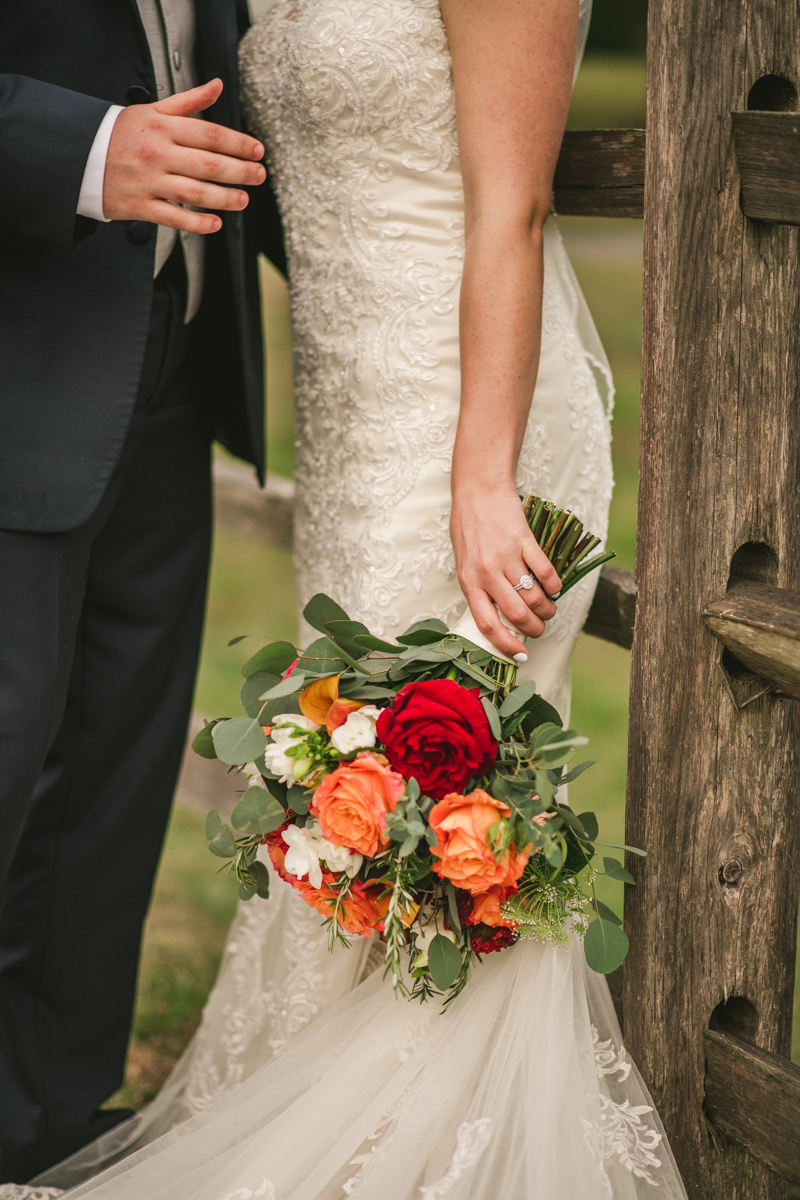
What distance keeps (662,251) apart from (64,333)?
89 cm

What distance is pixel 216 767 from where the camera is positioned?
10.2ft

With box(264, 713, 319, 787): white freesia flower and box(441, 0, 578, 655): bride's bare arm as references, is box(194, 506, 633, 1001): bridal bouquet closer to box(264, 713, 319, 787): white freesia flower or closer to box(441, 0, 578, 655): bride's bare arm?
box(264, 713, 319, 787): white freesia flower

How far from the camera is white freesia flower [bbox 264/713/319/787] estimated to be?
1.24 meters

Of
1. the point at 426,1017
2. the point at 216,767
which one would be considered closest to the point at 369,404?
the point at 426,1017

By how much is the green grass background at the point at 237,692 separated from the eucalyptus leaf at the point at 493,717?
1.66 metres

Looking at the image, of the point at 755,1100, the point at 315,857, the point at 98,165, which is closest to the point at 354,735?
the point at 315,857

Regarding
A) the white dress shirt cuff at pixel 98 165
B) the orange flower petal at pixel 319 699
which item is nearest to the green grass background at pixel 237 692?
the orange flower petal at pixel 319 699

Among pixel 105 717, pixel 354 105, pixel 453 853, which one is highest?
pixel 354 105

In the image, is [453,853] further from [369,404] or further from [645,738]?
[369,404]

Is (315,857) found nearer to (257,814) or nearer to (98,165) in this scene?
(257,814)

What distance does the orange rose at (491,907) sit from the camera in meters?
1.22

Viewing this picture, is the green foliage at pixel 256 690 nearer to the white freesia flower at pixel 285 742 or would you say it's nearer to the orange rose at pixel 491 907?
the white freesia flower at pixel 285 742

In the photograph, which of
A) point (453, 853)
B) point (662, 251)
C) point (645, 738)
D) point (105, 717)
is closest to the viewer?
point (453, 853)

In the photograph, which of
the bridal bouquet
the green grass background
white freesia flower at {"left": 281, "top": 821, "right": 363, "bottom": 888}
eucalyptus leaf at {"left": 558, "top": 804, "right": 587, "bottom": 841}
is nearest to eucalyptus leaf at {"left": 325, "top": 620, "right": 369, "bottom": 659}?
the bridal bouquet
